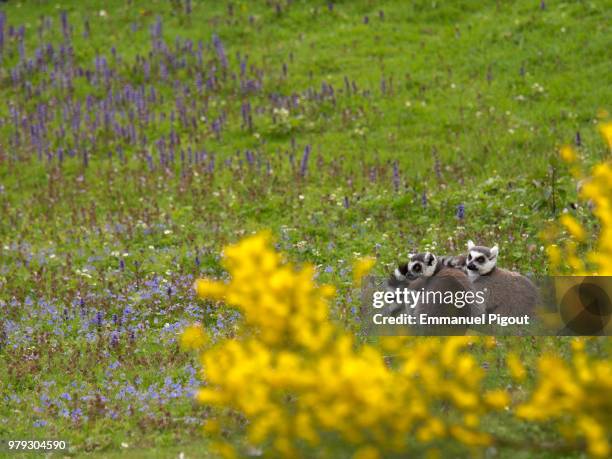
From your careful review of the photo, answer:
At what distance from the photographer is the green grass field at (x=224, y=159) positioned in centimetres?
927

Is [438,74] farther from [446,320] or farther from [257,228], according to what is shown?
[446,320]

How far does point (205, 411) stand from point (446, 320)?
2.47 m

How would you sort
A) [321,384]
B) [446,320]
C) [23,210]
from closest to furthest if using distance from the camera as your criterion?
[321,384] → [446,320] → [23,210]

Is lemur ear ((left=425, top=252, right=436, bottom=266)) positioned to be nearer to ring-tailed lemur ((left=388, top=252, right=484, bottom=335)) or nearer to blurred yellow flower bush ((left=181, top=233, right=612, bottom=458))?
ring-tailed lemur ((left=388, top=252, right=484, bottom=335))

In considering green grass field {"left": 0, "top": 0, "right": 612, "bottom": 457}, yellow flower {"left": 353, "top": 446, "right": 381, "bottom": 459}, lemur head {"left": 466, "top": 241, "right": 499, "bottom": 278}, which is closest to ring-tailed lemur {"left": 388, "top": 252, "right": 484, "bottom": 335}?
lemur head {"left": 466, "top": 241, "right": 499, "bottom": 278}

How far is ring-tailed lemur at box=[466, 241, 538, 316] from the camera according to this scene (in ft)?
27.7

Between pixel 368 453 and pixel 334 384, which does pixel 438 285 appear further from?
pixel 334 384

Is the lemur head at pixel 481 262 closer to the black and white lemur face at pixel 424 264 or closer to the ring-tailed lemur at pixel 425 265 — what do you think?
the ring-tailed lemur at pixel 425 265

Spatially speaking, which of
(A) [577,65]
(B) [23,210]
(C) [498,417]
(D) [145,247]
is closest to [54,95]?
(B) [23,210]

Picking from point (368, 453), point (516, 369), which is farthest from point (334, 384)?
point (516, 369)

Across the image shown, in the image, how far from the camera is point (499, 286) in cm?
853

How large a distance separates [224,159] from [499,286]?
337 inches

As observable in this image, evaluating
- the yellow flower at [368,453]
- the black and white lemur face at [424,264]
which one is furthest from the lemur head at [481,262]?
the yellow flower at [368,453]

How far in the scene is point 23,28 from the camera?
22672mm
